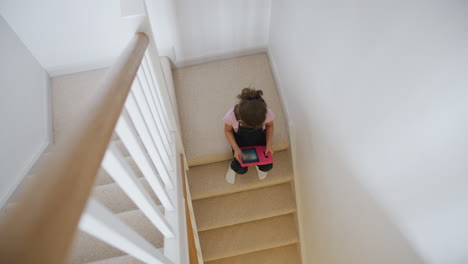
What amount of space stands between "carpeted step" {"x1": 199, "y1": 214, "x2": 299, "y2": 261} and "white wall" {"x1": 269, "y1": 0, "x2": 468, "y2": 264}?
68cm

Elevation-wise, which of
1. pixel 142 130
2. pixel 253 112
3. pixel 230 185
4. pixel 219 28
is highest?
pixel 219 28

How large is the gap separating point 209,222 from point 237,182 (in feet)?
1.38

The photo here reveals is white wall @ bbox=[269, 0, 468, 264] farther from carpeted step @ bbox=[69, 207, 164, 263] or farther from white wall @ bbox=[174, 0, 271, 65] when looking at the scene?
carpeted step @ bbox=[69, 207, 164, 263]

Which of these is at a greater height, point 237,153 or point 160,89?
point 160,89

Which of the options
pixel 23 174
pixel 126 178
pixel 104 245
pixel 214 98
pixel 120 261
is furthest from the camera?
pixel 214 98

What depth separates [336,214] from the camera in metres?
1.54

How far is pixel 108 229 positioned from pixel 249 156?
146 cm

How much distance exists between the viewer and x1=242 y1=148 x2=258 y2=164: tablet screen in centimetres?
192

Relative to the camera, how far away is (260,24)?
2295 mm

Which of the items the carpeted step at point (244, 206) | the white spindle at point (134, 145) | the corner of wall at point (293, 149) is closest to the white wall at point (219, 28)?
the corner of wall at point (293, 149)

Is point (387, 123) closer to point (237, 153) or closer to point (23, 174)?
point (237, 153)

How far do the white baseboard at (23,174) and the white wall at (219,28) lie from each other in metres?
1.32

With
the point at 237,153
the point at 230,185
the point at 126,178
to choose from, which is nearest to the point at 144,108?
the point at 126,178

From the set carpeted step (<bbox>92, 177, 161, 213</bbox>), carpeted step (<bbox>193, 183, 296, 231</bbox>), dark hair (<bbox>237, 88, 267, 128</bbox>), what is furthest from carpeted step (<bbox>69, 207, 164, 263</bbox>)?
carpeted step (<bbox>193, 183, 296, 231</bbox>)
